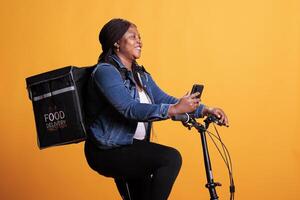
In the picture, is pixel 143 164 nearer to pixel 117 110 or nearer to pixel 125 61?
pixel 117 110

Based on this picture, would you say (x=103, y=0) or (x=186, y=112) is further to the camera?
(x=103, y=0)

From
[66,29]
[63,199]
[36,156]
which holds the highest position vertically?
[66,29]

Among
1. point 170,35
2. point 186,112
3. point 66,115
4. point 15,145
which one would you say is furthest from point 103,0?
point 186,112

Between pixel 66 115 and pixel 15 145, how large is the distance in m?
1.78

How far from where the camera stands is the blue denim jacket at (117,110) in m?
2.28

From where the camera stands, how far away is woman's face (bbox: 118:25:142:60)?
2.60 meters

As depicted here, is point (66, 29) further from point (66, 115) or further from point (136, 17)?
point (66, 115)

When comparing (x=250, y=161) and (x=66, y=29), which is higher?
(x=66, y=29)

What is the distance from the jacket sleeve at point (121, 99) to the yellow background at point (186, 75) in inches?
69.1

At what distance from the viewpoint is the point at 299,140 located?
13.8ft

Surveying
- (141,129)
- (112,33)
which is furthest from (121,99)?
(112,33)

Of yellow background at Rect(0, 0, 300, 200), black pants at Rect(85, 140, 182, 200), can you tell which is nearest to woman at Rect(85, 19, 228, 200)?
black pants at Rect(85, 140, 182, 200)

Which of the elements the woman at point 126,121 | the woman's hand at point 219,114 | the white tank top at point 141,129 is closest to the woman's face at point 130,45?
the woman at point 126,121

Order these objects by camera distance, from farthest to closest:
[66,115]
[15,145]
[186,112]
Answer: [15,145]
[66,115]
[186,112]
